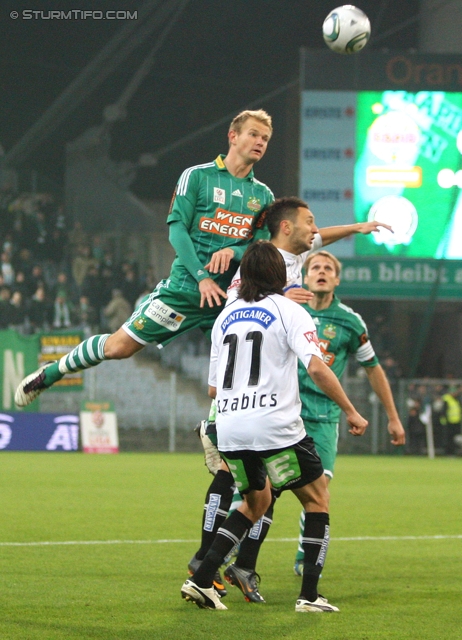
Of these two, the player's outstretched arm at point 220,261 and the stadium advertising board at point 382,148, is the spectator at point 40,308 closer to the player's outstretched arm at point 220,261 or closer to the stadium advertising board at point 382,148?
the stadium advertising board at point 382,148

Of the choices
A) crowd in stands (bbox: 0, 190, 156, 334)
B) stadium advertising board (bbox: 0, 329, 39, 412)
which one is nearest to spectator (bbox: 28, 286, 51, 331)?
crowd in stands (bbox: 0, 190, 156, 334)

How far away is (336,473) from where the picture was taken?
675 inches

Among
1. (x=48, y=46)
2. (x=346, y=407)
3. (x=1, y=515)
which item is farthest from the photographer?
(x=48, y=46)

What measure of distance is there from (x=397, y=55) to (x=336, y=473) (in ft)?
30.7

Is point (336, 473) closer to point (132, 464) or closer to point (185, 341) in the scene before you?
point (132, 464)

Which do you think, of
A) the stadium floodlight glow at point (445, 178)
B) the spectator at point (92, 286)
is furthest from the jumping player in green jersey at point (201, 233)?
the spectator at point (92, 286)

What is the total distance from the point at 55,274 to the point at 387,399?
19.7m

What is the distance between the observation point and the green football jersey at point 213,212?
19.8ft

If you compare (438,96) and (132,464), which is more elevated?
(438,96)

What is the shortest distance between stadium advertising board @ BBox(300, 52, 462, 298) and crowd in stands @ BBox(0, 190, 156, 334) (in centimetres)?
589

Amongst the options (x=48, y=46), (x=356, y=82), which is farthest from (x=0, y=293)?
(x=356, y=82)

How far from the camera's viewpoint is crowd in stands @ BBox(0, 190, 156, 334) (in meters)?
24.9

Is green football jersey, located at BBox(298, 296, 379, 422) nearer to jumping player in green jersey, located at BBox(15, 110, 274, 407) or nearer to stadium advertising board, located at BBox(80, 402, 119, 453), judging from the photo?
jumping player in green jersey, located at BBox(15, 110, 274, 407)

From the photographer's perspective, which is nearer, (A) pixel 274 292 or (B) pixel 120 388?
(A) pixel 274 292
